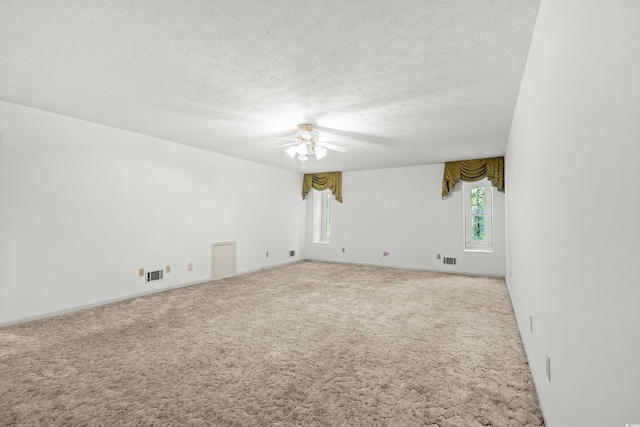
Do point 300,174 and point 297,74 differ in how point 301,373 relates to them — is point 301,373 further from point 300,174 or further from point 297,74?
point 300,174

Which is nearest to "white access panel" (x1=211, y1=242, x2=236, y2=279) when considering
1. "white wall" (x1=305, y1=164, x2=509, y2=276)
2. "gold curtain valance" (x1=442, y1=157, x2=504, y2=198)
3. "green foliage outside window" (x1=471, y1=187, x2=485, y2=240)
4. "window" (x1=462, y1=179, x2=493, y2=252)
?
"white wall" (x1=305, y1=164, x2=509, y2=276)

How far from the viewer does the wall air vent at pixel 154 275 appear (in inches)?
176

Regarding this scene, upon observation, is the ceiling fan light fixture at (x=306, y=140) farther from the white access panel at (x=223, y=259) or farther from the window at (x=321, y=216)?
the window at (x=321, y=216)

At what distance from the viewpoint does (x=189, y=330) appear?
3059mm

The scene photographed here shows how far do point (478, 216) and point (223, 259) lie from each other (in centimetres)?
538

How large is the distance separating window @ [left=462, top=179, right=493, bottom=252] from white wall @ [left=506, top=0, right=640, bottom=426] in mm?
4816

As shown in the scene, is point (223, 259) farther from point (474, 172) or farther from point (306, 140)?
point (474, 172)

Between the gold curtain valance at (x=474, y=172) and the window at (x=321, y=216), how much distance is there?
3.08m

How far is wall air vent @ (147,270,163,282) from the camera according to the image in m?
4.46

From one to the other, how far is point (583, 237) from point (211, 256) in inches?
211

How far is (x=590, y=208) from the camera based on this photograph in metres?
0.98

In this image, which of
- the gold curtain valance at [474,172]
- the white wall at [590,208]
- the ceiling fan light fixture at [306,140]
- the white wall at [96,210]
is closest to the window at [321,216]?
the white wall at [96,210]

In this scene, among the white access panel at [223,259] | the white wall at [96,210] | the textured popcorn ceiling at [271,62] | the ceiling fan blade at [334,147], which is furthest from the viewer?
the white access panel at [223,259]

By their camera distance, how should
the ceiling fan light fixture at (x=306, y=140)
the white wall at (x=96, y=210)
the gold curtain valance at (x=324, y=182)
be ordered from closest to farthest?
1. the white wall at (x=96, y=210)
2. the ceiling fan light fixture at (x=306, y=140)
3. the gold curtain valance at (x=324, y=182)
